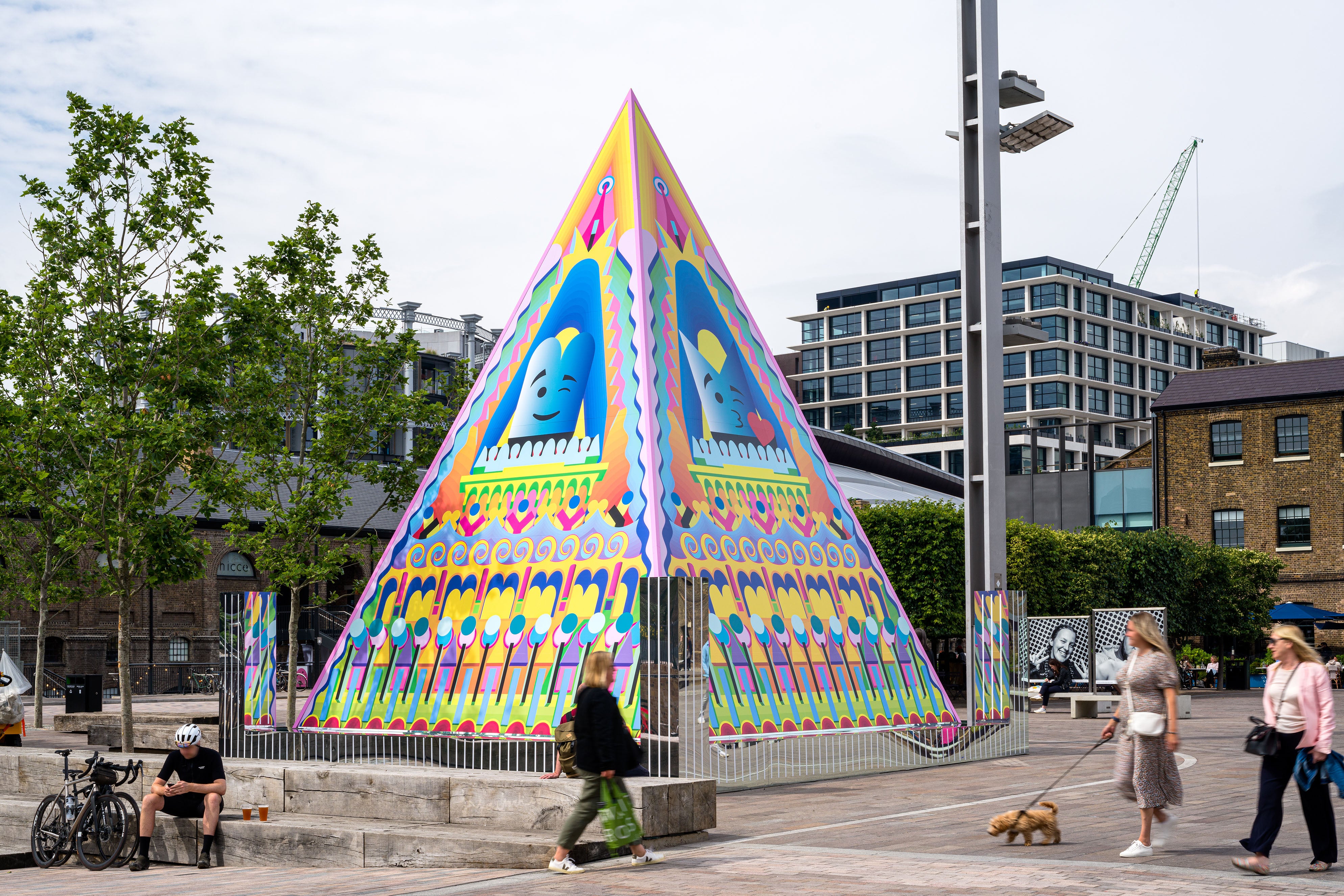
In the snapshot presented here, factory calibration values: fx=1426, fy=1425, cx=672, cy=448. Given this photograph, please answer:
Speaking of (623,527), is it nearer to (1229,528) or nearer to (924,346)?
(1229,528)

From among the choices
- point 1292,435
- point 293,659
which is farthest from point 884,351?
point 293,659

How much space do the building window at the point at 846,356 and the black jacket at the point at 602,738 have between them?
123915mm

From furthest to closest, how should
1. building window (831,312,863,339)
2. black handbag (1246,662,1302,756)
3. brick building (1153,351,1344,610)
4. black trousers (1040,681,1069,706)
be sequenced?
building window (831,312,863,339) < brick building (1153,351,1344,610) < black trousers (1040,681,1069,706) < black handbag (1246,662,1302,756)

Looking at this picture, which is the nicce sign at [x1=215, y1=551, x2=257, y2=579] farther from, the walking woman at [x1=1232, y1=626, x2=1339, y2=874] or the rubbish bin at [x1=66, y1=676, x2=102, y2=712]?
the walking woman at [x1=1232, y1=626, x2=1339, y2=874]

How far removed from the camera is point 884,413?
432 ft

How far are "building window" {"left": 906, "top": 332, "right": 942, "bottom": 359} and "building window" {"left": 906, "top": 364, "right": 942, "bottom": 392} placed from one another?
36.7 inches

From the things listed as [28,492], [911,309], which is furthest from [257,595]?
[911,309]

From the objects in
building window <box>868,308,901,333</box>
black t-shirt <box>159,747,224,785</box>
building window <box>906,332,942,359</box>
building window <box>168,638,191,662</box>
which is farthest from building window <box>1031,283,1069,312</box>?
black t-shirt <box>159,747,224,785</box>

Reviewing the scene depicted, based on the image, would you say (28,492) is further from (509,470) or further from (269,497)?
(509,470)

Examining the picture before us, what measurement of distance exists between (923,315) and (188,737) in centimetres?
11867

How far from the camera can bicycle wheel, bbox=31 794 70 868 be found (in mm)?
13828

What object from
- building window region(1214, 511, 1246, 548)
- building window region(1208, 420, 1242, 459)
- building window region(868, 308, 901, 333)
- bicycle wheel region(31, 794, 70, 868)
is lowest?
bicycle wheel region(31, 794, 70, 868)

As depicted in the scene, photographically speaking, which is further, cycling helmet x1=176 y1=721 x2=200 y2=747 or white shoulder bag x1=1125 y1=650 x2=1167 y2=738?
cycling helmet x1=176 y1=721 x2=200 y2=747

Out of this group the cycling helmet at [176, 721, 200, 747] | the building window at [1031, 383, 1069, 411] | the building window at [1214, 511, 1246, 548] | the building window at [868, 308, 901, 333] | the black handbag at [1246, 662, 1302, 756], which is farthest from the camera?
the building window at [868, 308, 901, 333]
